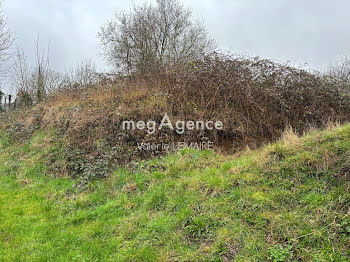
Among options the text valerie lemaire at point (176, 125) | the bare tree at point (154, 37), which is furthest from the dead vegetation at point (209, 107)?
the bare tree at point (154, 37)

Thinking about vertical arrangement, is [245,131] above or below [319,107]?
below

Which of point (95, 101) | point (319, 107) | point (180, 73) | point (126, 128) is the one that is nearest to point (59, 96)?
point (95, 101)

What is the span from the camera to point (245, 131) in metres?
6.38

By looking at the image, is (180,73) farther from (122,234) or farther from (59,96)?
(59,96)

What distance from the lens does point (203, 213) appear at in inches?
123

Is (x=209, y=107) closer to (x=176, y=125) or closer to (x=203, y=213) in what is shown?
(x=176, y=125)

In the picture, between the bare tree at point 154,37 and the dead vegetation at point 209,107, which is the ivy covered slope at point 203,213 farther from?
the bare tree at point 154,37

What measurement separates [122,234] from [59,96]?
871cm

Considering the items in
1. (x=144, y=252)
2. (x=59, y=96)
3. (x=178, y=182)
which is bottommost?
(x=144, y=252)

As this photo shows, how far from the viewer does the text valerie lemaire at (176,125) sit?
245 inches

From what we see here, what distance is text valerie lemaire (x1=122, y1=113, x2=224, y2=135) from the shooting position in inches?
245

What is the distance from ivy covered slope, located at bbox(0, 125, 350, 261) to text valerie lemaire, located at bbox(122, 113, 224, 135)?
1.41m

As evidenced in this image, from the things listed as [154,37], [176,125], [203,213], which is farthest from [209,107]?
[154,37]

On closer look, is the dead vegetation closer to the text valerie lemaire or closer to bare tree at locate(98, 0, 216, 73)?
the text valerie lemaire
